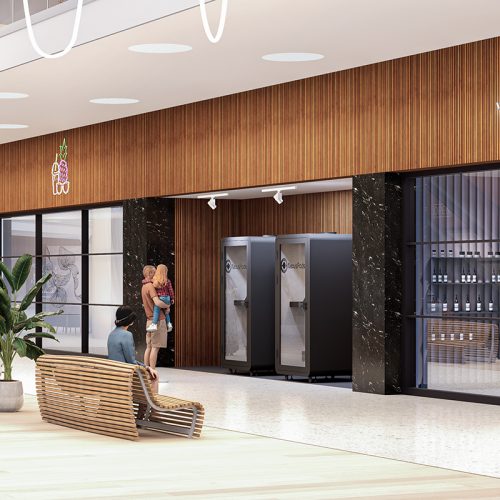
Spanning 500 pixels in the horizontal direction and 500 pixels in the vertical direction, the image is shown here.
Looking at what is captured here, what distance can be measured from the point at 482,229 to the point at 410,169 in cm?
115

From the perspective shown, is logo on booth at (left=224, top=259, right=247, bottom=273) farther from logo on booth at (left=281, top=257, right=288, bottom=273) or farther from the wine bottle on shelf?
the wine bottle on shelf

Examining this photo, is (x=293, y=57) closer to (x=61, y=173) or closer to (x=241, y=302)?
(x=241, y=302)

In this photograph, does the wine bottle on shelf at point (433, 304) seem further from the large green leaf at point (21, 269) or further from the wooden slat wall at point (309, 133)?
the large green leaf at point (21, 269)

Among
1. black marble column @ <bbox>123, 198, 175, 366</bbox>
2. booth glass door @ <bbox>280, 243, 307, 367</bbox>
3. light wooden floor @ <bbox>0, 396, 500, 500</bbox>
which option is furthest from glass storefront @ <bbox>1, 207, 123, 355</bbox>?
light wooden floor @ <bbox>0, 396, 500, 500</bbox>

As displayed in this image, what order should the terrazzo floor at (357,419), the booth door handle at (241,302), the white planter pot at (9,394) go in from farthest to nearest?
1. the booth door handle at (241,302)
2. the white planter pot at (9,394)
3. the terrazzo floor at (357,419)

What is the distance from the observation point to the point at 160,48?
13844mm

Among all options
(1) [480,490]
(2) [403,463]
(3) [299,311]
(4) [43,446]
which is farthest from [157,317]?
(1) [480,490]

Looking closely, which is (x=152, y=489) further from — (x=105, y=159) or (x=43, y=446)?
(x=105, y=159)

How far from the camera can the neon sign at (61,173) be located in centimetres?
2177

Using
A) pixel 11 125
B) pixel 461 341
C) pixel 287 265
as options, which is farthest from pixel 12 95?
pixel 461 341

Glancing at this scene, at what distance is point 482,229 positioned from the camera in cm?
1395

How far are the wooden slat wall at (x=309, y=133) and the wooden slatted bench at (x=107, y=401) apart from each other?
4.66 metres

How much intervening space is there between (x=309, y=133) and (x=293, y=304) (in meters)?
2.57

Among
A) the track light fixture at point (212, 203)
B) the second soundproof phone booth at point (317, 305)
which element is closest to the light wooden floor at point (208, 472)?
the second soundproof phone booth at point (317, 305)
